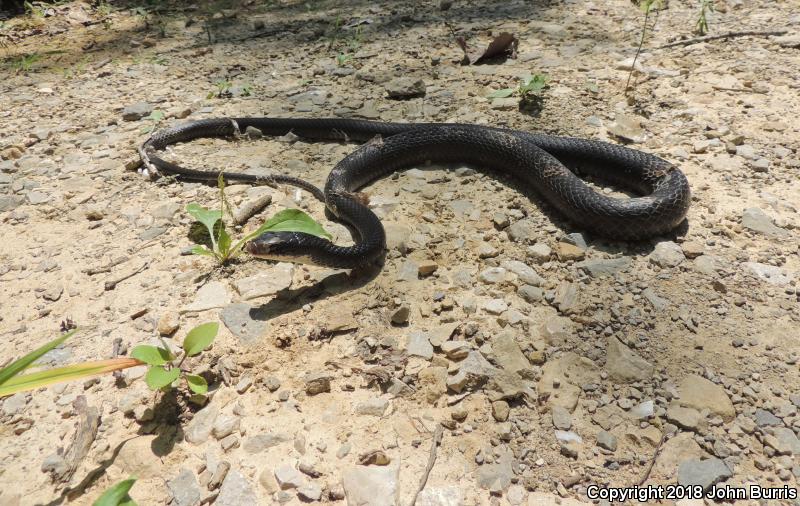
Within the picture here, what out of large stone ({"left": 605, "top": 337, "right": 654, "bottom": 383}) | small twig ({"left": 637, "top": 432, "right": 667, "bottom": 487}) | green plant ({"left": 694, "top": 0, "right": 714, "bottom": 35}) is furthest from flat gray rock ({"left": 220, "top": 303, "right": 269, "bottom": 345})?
green plant ({"left": 694, "top": 0, "right": 714, "bottom": 35})

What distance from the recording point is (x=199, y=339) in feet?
8.64

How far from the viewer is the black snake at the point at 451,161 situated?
11.2 ft

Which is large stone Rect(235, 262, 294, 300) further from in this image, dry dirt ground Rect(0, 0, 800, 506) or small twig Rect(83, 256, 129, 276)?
small twig Rect(83, 256, 129, 276)

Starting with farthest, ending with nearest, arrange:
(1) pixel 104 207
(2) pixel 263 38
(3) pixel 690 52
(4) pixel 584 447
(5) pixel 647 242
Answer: (2) pixel 263 38 → (3) pixel 690 52 → (1) pixel 104 207 → (5) pixel 647 242 → (4) pixel 584 447

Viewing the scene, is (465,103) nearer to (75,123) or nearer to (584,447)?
(584,447)

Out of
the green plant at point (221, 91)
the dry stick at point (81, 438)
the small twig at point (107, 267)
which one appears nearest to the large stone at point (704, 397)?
the dry stick at point (81, 438)

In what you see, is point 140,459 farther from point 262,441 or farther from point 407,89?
point 407,89

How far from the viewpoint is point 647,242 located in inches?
137

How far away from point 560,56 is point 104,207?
5.17 metres

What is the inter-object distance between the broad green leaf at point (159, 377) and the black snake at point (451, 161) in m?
1.08

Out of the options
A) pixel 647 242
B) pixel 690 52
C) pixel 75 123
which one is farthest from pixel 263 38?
pixel 647 242

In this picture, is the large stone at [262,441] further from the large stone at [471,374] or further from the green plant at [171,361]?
the large stone at [471,374]

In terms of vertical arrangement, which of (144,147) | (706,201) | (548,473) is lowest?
(548,473)

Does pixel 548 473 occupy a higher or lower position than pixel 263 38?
lower
